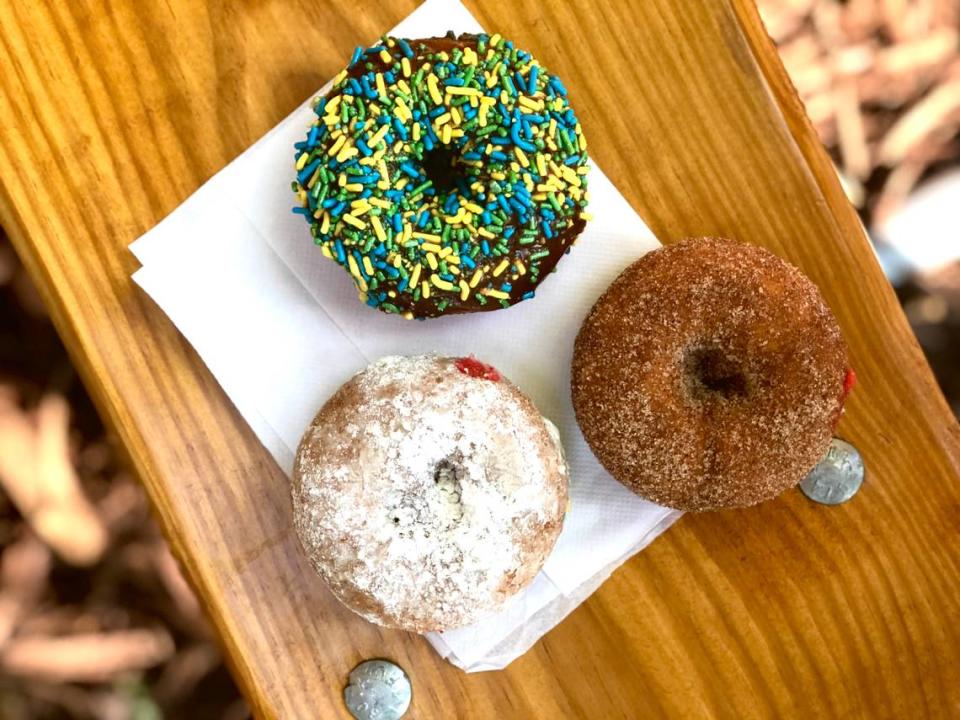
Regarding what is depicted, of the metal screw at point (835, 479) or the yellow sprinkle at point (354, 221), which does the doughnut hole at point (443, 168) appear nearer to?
the yellow sprinkle at point (354, 221)

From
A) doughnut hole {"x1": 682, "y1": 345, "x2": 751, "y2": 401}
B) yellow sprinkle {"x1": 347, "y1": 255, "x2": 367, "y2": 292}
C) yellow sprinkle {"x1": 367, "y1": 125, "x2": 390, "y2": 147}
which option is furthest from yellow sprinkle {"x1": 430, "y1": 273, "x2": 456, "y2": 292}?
doughnut hole {"x1": 682, "y1": 345, "x2": 751, "y2": 401}

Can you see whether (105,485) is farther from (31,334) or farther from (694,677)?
(694,677)

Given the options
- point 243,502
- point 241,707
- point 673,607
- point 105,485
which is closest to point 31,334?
point 105,485

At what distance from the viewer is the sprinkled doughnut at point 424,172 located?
1.38m

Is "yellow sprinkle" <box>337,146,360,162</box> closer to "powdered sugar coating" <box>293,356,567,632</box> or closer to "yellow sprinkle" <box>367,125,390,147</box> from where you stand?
"yellow sprinkle" <box>367,125,390,147</box>

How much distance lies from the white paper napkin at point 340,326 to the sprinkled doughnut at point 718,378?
14 cm

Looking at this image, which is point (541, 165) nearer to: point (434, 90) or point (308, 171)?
point (434, 90)

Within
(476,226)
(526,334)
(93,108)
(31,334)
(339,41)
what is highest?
(93,108)

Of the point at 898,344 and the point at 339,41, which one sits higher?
the point at 339,41

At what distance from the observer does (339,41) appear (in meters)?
1.60

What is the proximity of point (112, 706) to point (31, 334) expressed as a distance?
82 centimetres

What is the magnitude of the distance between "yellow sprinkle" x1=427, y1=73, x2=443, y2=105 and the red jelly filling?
15.7 inches

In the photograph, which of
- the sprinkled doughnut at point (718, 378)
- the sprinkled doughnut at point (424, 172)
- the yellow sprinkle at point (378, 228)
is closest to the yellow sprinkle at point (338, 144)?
the sprinkled doughnut at point (424, 172)

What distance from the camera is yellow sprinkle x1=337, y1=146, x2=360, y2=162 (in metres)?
1.37
